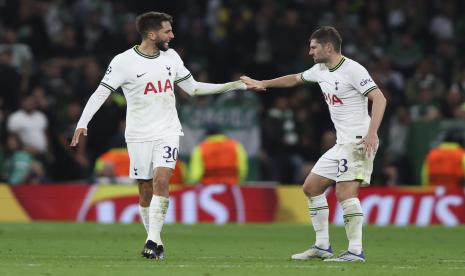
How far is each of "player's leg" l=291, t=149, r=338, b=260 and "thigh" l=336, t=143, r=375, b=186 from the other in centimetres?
23

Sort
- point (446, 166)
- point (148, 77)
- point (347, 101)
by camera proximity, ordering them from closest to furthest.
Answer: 1. point (347, 101)
2. point (148, 77)
3. point (446, 166)

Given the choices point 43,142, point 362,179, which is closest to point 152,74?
point 362,179

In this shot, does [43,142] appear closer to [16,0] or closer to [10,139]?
[10,139]

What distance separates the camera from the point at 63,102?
22.9 meters

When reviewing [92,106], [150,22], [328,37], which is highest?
[150,22]

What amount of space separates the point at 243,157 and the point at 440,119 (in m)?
3.92

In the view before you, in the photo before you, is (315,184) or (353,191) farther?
(315,184)

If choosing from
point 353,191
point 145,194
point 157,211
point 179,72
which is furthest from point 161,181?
point 353,191

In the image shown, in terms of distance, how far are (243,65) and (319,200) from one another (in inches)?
463

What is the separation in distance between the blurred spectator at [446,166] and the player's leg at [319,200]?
8808mm

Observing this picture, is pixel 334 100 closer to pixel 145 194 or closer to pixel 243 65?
pixel 145 194

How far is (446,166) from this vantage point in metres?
21.3

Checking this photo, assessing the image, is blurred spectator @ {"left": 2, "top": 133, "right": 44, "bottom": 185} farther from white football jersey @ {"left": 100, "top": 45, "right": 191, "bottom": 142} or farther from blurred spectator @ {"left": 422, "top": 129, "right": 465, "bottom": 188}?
white football jersey @ {"left": 100, "top": 45, "right": 191, "bottom": 142}

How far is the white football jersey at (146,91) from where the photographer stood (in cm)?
1265
